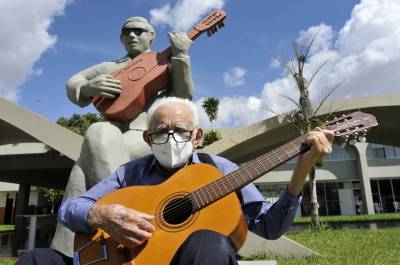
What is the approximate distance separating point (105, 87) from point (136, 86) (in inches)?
10.9

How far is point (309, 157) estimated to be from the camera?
1.80 metres

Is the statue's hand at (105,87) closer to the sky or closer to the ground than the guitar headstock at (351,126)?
closer to the sky

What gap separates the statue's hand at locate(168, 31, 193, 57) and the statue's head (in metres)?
0.46

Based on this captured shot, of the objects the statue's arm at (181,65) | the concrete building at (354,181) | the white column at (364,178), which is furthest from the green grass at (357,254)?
the white column at (364,178)

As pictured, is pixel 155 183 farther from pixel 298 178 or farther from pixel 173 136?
pixel 298 178

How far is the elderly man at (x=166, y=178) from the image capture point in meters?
1.38

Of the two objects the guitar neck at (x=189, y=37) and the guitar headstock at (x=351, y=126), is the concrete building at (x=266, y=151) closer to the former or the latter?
the guitar neck at (x=189, y=37)

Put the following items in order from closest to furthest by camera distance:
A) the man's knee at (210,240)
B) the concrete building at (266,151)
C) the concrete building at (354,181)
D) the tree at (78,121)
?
the man's knee at (210,240) < the concrete building at (266,151) < the tree at (78,121) < the concrete building at (354,181)

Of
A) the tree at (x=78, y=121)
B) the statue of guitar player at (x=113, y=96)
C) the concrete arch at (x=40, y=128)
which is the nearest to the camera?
the statue of guitar player at (x=113, y=96)

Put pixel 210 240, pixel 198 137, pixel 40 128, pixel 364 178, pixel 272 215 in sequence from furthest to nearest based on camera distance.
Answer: pixel 364 178, pixel 40 128, pixel 198 137, pixel 272 215, pixel 210 240

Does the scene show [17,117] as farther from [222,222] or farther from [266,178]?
[266,178]

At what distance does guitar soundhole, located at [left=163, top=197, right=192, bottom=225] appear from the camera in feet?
5.65

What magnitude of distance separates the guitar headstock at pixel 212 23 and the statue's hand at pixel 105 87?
101 cm

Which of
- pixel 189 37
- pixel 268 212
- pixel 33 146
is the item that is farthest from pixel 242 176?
pixel 33 146
